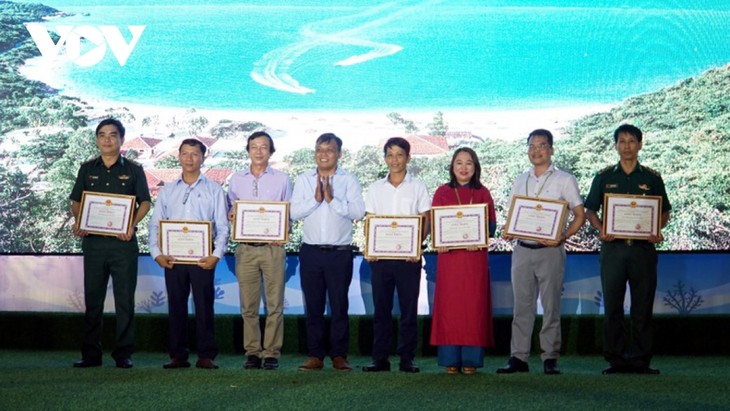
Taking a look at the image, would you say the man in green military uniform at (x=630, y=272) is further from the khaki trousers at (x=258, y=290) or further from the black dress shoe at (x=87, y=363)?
the black dress shoe at (x=87, y=363)

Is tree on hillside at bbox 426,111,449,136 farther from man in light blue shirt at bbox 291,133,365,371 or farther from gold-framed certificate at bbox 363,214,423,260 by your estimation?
gold-framed certificate at bbox 363,214,423,260

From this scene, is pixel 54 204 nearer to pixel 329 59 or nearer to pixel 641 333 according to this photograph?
pixel 329 59

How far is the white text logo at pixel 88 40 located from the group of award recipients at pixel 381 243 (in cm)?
156

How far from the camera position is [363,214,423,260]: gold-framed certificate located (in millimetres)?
6250

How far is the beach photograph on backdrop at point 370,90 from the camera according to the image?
25.5ft

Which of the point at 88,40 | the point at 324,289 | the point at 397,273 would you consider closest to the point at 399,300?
the point at 397,273

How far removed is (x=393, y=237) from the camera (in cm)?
627

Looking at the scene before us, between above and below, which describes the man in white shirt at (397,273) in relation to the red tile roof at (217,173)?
below

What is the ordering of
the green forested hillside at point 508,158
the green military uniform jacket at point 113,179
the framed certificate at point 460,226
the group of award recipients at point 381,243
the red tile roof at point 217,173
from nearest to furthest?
the framed certificate at point 460,226
the group of award recipients at point 381,243
the green military uniform jacket at point 113,179
the green forested hillside at point 508,158
the red tile roof at point 217,173

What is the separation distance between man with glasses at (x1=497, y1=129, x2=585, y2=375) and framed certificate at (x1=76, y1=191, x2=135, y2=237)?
2.41 m

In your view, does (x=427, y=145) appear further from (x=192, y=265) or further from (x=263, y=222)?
(x=192, y=265)

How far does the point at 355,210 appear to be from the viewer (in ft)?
21.1

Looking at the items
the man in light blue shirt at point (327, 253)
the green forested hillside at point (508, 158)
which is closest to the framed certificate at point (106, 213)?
the man in light blue shirt at point (327, 253)

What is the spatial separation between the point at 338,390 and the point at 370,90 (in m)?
3.09
